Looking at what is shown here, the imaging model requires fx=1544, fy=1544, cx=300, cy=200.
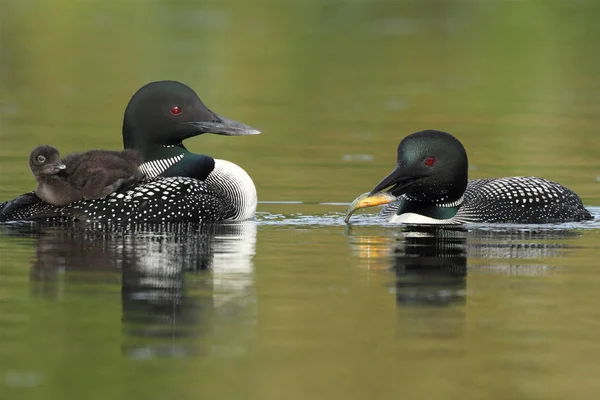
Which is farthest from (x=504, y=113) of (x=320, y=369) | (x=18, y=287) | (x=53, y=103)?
(x=320, y=369)

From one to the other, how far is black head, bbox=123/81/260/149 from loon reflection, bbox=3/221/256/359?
0.73m

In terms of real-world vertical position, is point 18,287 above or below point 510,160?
below

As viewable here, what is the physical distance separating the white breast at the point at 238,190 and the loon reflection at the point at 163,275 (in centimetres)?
12

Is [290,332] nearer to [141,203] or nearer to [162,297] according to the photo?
[162,297]

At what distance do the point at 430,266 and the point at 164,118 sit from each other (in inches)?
102

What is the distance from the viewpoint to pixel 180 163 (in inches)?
381

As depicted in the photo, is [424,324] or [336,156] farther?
[336,156]

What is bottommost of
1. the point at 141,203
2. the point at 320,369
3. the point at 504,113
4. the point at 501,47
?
the point at 320,369

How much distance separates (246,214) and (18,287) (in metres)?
2.70

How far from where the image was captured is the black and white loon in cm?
913

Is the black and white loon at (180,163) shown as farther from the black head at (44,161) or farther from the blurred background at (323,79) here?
the blurred background at (323,79)

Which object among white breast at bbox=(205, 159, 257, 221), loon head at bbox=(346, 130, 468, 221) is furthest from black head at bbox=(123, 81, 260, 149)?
loon head at bbox=(346, 130, 468, 221)

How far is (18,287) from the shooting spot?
7.10 metres

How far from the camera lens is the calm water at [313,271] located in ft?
18.4
